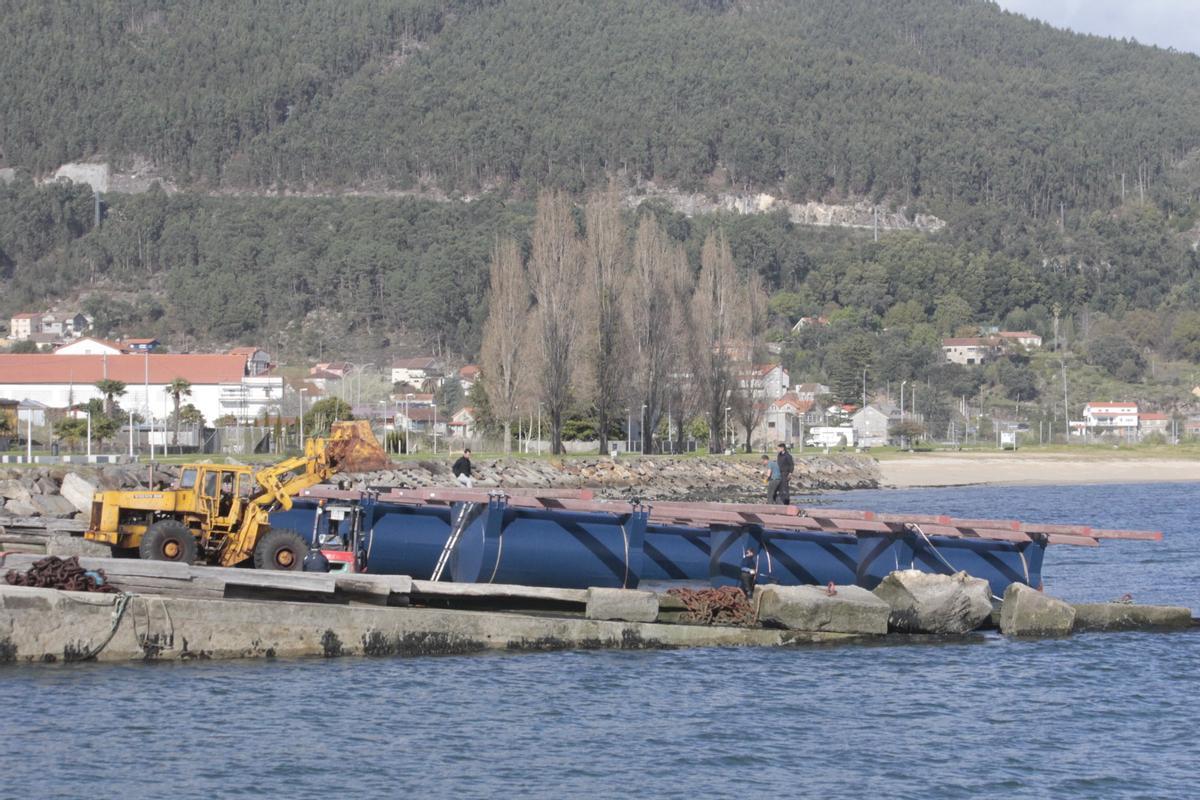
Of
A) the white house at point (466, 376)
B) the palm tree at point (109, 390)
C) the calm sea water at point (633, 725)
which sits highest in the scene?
the white house at point (466, 376)

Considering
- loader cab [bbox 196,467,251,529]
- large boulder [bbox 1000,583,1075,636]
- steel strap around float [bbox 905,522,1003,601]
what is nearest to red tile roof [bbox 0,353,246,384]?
loader cab [bbox 196,467,251,529]

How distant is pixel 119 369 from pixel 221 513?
10916 cm

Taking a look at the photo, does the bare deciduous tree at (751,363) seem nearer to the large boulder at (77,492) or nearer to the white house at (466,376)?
the large boulder at (77,492)

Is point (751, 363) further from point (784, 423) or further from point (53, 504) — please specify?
point (53, 504)

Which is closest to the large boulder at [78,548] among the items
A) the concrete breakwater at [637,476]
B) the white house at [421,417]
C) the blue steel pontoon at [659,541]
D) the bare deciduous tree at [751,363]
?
the blue steel pontoon at [659,541]

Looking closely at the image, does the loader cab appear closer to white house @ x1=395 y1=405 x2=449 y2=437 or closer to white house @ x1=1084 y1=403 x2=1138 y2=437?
white house @ x1=395 y1=405 x2=449 y2=437

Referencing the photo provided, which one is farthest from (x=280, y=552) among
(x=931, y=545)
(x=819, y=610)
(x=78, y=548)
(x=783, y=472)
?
(x=783, y=472)

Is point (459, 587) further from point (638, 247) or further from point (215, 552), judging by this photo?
point (638, 247)

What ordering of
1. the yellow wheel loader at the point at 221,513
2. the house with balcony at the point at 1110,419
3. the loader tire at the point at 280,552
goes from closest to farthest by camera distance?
the loader tire at the point at 280,552 → the yellow wheel loader at the point at 221,513 → the house with balcony at the point at 1110,419

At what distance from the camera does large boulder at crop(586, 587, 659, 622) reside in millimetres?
23922

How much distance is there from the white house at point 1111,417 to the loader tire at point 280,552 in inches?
5295

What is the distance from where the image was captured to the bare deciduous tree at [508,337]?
86.2m

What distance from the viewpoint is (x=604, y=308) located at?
8344 centimetres

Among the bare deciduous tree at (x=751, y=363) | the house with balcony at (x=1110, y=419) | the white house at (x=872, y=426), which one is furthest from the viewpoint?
the house with balcony at (x=1110, y=419)
